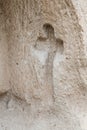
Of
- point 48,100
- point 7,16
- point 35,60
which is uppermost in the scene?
point 7,16

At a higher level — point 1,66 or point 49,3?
point 49,3

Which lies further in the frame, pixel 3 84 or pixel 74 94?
pixel 3 84

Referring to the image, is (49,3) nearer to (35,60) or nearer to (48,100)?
(35,60)

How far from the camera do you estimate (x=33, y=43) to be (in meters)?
0.93

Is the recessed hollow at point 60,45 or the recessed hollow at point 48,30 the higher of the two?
the recessed hollow at point 48,30

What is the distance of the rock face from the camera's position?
2.75ft

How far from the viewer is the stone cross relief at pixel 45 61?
0.91 m

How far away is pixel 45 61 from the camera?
0.92 m

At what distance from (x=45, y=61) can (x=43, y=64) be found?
0.01m

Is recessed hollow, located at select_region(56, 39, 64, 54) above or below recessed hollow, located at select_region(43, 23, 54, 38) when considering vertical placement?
below

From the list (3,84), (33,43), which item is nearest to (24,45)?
(33,43)

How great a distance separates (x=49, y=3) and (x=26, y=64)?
201mm

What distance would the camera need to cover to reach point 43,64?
923 millimetres

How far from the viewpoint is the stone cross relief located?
91 centimetres
